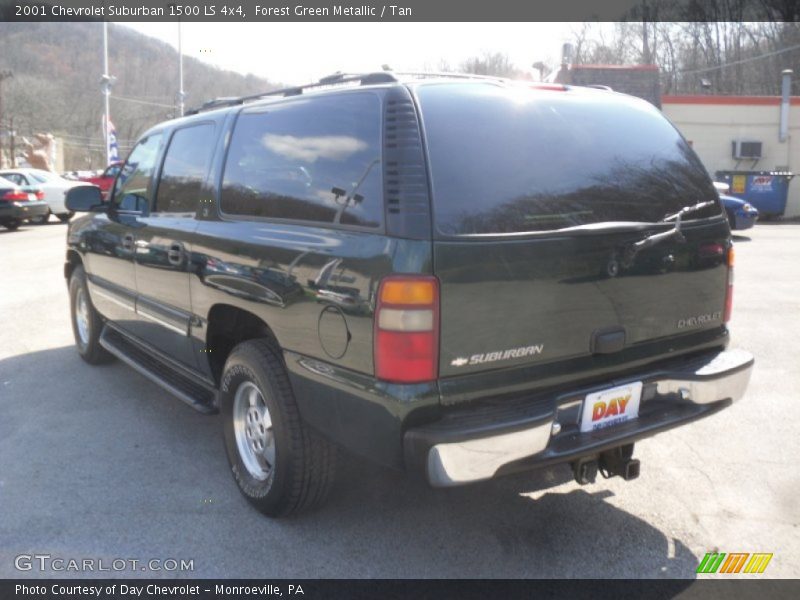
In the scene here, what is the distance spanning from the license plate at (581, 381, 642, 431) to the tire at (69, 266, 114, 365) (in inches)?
171

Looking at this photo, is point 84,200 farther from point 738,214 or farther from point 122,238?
point 738,214

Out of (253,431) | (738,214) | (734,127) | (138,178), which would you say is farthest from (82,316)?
(734,127)

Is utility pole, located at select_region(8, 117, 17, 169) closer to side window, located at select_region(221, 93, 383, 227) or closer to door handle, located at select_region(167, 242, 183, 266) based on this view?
door handle, located at select_region(167, 242, 183, 266)

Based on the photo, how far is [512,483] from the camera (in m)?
3.95

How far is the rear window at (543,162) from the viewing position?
9.35ft

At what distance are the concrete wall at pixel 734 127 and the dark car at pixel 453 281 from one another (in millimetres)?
23377

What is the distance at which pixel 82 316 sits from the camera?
6379mm

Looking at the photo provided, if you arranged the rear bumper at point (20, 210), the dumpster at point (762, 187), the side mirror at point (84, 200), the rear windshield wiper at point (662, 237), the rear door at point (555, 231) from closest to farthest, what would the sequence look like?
the rear door at point (555, 231)
the rear windshield wiper at point (662, 237)
the side mirror at point (84, 200)
the rear bumper at point (20, 210)
the dumpster at point (762, 187)

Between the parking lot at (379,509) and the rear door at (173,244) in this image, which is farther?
the rear door at (173,244)

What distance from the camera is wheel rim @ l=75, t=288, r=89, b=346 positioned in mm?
6238

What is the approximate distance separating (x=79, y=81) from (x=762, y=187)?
7476 centimetres

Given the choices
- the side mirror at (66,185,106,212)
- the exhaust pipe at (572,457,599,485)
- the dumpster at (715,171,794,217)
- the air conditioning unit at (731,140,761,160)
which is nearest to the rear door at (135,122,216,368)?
the side mirror at (66,185,106,212)

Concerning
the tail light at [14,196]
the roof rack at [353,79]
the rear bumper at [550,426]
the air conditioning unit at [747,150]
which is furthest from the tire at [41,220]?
the air conditioning unit at [747,150]

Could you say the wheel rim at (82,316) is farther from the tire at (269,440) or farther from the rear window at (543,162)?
the rear window at (543,162)
